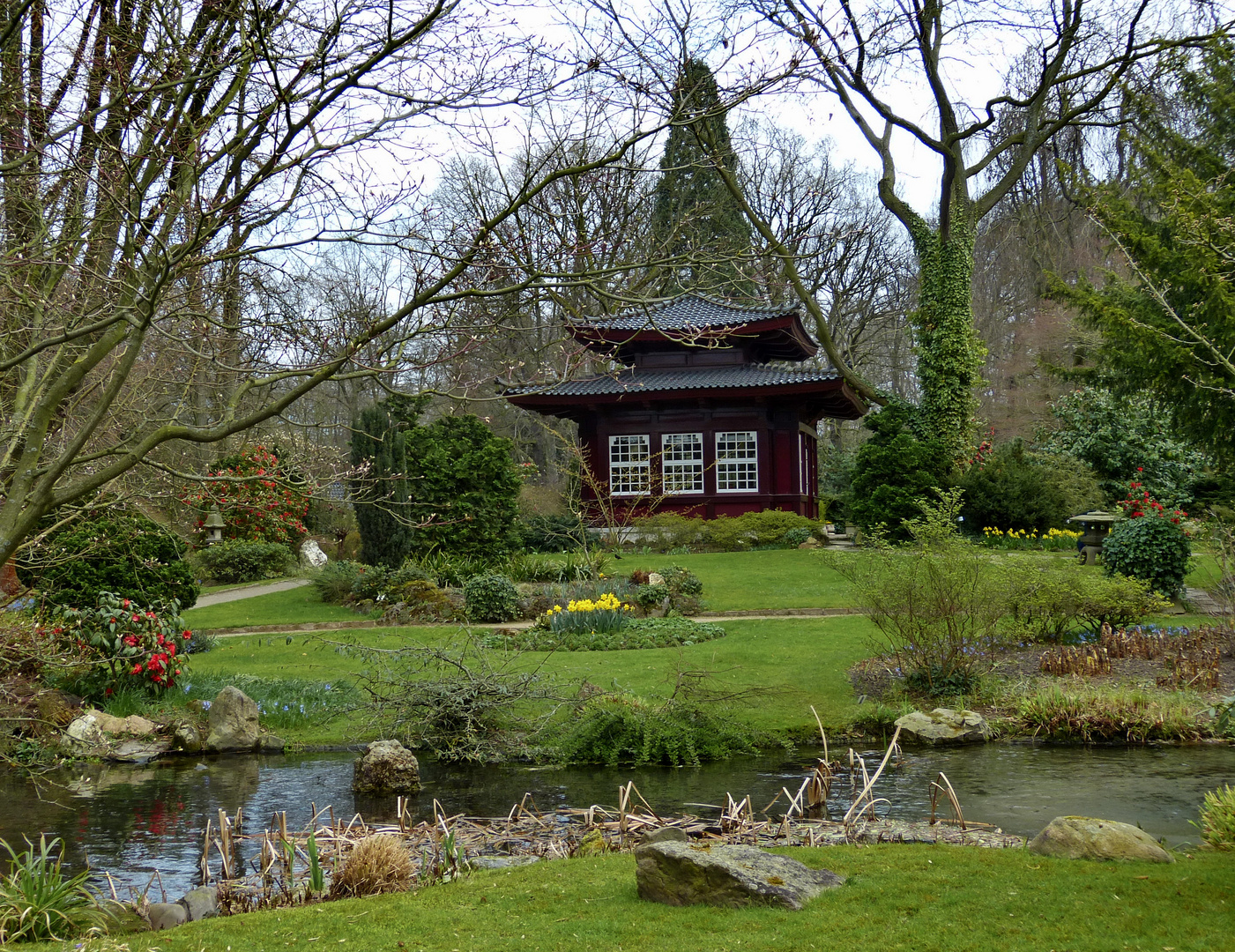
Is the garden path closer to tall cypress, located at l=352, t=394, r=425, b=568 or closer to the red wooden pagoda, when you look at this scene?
tall cypress, located at l=352, t=394, r=425, b=568

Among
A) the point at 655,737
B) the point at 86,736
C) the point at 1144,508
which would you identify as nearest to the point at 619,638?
the point at 655,737

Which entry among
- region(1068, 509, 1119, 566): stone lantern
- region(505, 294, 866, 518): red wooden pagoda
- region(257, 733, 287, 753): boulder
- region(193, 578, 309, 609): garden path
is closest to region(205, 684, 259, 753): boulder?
region(257, 733, 287, 753): boulder

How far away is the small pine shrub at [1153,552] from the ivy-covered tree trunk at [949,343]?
10.1 meters

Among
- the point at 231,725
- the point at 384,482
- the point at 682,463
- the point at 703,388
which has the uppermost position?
the point at 703,388

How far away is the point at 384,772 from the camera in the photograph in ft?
24.2

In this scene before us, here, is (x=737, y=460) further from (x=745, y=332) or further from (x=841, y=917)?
(x=841, y=917)

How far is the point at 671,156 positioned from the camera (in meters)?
29.6

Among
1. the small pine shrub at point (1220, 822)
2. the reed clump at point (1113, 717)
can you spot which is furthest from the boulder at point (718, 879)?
the reed clump at point (1113, 717)

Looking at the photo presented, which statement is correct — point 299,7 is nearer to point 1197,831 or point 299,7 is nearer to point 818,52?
point 818,52

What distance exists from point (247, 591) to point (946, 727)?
15249 millimetres

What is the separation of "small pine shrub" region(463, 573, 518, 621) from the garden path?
224 inches

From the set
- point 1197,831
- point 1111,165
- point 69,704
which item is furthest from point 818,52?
point 1111,165

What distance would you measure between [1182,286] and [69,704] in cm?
1490

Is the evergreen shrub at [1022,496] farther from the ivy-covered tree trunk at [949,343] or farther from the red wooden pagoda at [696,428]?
the red wooden pagoda at [696,428]
